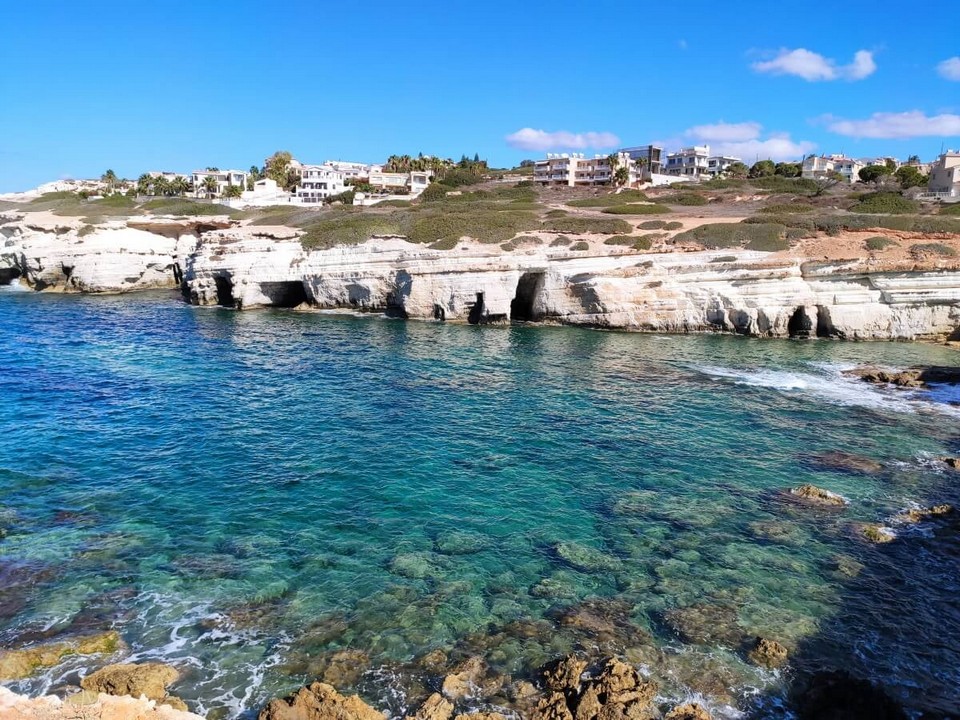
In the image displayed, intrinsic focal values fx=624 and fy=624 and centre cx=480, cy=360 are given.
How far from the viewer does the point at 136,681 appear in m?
9.40

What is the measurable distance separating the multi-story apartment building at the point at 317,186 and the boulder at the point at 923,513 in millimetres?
99994

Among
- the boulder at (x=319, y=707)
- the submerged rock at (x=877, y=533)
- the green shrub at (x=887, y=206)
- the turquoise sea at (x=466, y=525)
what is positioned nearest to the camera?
the boulder at (x=319, y=707)

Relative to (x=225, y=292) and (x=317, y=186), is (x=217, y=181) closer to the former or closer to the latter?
(x=317, y=186)

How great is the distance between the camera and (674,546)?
45.9 ft

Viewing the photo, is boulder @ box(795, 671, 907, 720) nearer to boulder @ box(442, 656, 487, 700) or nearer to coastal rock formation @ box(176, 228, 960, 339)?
boulder @ box(442, 656, 487, 700)

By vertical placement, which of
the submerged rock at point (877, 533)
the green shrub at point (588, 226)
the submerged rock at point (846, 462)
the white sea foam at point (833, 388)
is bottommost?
the submerged rock at point (877, 533)

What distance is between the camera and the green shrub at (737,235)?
42375mm

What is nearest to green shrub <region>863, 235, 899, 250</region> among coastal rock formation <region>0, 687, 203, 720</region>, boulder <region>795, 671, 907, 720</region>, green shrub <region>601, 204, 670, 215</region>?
green shrub <region>601, 204, 670, 215</region>

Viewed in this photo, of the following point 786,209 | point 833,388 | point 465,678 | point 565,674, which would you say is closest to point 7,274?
point 465,678

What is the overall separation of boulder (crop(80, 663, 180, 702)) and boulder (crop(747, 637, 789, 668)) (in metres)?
9.33

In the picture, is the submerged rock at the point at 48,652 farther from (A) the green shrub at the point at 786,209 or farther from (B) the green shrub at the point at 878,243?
(A) the green shrub at the point at 786,209

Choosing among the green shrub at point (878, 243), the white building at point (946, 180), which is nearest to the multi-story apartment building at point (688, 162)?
the white building at point (946, 180)

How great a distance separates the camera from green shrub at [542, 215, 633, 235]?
47.3 meters

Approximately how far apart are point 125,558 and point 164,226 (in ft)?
192
